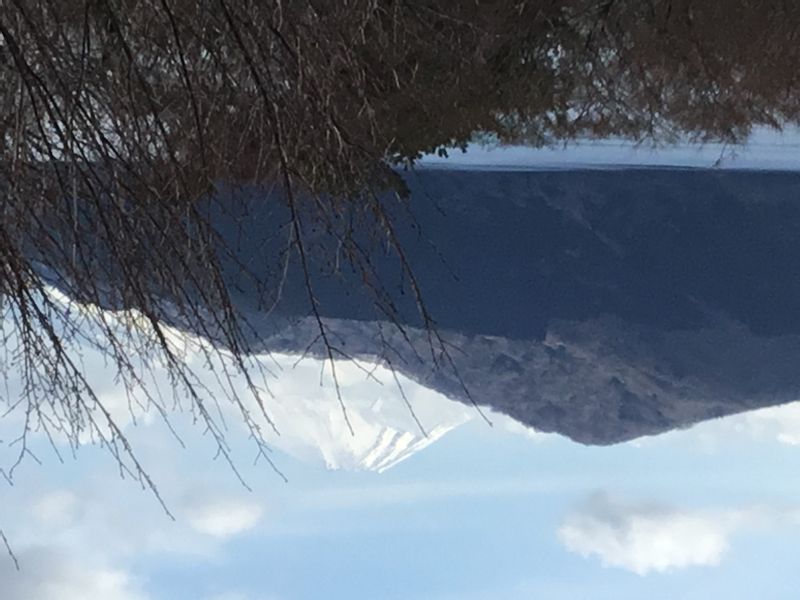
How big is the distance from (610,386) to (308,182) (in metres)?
0.95

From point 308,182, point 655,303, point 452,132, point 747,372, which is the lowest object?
point 308,182

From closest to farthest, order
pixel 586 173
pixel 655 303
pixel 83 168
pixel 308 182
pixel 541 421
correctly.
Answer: pixel 83 168 → pixel 308 182 → pixel 541 421 → pixel 655 303 → pixel 586 173

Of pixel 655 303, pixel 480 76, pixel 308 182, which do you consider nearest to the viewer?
pixel 308 182

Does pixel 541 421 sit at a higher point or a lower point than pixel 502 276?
lower

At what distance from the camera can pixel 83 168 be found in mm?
884

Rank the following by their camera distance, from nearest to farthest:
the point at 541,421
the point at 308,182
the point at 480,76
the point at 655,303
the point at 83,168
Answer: the point at 83,168, the point at 308,182, the point at 541,421, the point at 480,76, the point at 655,303

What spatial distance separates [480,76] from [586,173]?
0.48 m

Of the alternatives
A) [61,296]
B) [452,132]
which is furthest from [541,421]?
[61,296]

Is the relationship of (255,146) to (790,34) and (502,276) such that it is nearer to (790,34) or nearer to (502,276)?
(502,276)

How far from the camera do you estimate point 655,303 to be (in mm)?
1987

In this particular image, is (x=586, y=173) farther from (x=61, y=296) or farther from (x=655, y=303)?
(x=61, y=296)

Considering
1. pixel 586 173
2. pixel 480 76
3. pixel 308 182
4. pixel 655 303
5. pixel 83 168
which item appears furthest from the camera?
pixel 586 173

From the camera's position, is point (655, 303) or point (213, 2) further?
point (655, 303)

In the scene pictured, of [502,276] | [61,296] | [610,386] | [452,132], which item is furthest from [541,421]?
[61,296]
